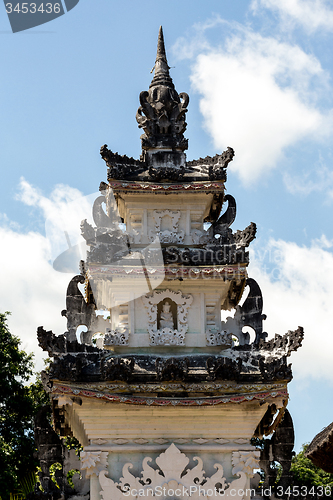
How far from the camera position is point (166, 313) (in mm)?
19953

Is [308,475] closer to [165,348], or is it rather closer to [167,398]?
[165,348]

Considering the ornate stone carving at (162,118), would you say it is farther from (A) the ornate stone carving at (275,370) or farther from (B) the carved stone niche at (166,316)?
(A) the ornate stone carving at (275,370)

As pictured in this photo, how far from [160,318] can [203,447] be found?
13.5 feet

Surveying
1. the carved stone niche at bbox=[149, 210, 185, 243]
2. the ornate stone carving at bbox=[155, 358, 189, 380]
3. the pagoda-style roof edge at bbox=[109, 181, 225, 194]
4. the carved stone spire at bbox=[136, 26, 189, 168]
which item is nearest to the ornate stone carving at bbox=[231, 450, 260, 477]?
the ornate stone carving at bbox=[155, 358, 189, 380]

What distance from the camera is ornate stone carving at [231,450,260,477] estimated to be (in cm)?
1773

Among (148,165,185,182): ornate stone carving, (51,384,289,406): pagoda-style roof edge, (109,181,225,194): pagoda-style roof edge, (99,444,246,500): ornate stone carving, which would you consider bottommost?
(99,444,246,500): ornate stone carving

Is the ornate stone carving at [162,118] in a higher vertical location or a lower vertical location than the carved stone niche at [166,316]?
higher

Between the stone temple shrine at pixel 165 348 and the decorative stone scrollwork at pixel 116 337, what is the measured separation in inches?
1.2

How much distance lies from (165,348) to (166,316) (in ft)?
3.43

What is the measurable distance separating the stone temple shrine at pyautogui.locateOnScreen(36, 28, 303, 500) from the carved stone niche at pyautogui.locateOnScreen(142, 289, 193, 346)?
4cm

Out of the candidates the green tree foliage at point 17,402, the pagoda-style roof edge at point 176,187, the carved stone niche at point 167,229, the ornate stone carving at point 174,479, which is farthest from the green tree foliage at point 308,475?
the pagoda-style roof edge at point 176,187

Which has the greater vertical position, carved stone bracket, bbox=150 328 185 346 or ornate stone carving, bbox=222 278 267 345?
ornate stone carving, bbox=222 278 267 345

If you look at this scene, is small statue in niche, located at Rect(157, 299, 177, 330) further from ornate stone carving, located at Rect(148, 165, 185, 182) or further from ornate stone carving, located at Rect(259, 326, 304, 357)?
ornate stone carving, located at Rect(148, 165, 185, 182)

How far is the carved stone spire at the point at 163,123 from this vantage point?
21891mm
